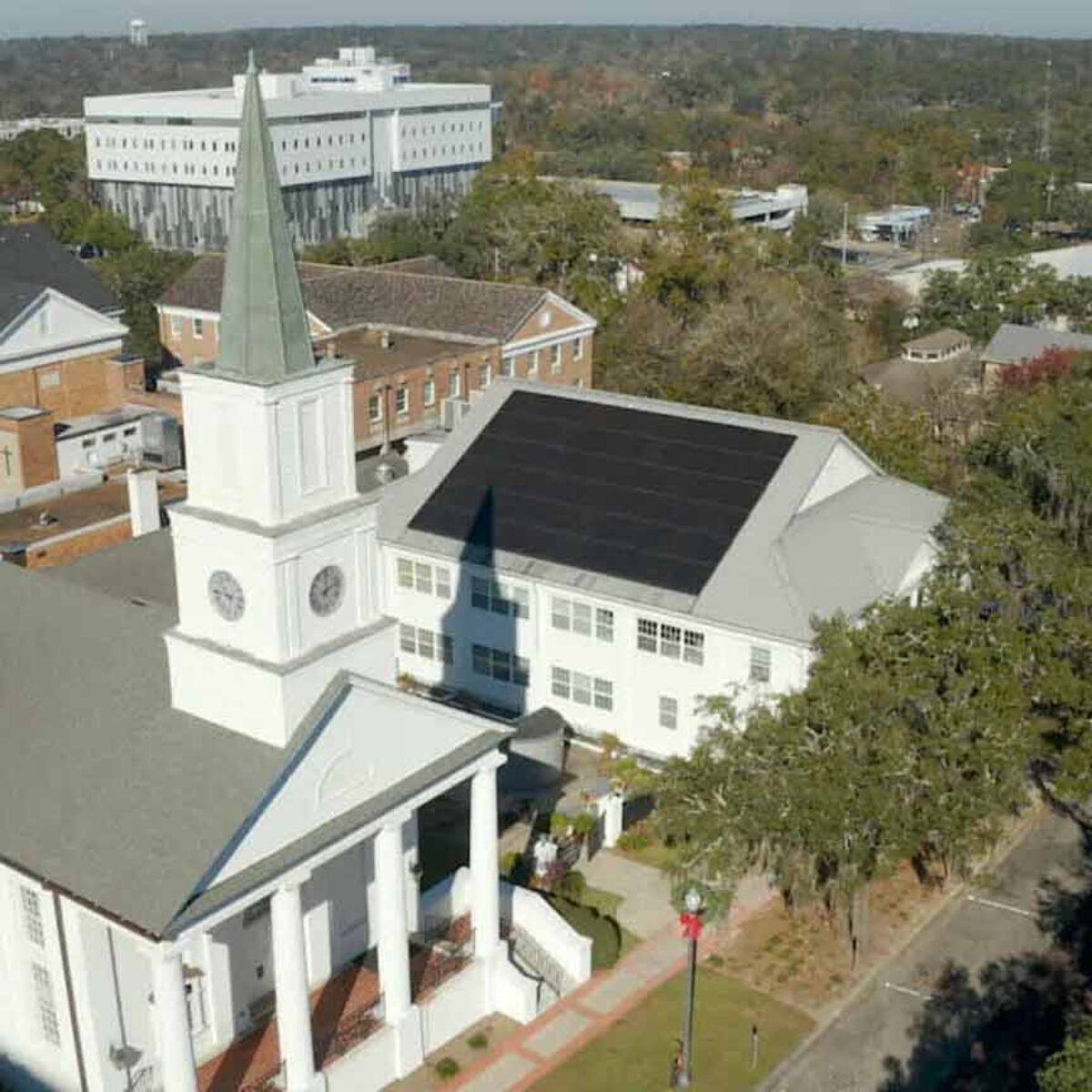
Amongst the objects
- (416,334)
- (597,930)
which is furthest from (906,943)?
(416,334)

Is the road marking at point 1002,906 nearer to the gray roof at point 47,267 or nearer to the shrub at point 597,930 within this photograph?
the shrub at point 597,930

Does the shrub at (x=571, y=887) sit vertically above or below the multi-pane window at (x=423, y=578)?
below

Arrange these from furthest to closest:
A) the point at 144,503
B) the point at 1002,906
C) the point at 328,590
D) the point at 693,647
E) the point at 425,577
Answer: the point at 425,577 → the point at 144,503 → the point at 693,647 → the point at 1002,906 → the point at 328,590

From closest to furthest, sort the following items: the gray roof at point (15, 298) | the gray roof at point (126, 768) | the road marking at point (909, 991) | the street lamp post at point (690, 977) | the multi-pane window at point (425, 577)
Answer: the gray roof at point (126, 768)
the street lamp post at point (690, 977)
the road marking at point (909, 991)
the multi-pane window at point (425, 577)
the gray roof at point (15, 298)

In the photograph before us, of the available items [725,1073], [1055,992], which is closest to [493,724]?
[725,1073]

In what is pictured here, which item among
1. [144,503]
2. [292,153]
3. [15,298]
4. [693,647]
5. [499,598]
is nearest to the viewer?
[693,647]

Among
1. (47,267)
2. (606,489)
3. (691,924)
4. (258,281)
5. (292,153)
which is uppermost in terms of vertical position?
(258,281)

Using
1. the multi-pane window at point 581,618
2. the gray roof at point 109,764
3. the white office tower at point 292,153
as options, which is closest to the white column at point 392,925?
the gray roof at point 109,764

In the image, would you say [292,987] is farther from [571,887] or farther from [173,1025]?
[571,887]
